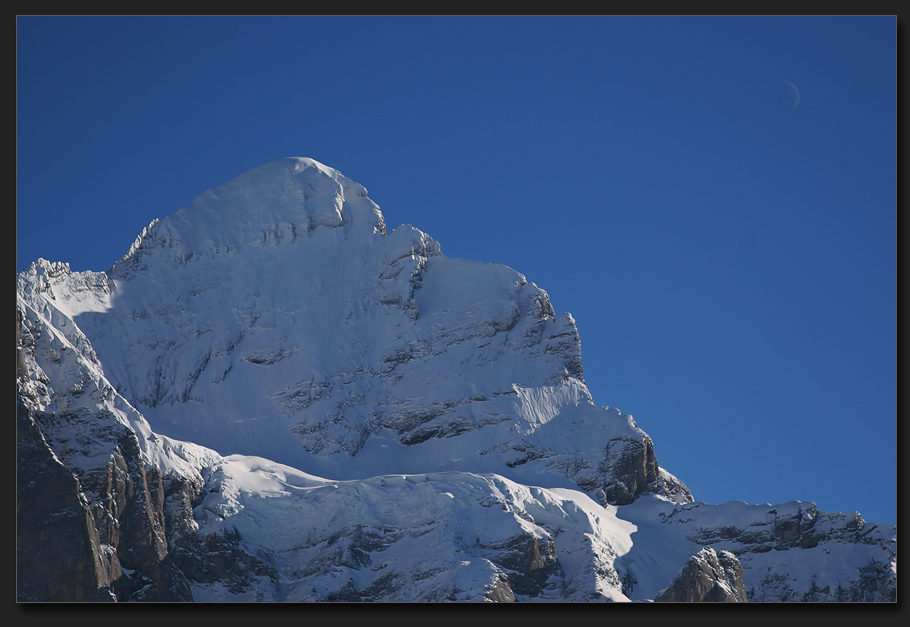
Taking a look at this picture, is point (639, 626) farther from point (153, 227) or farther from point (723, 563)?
point (153, 227)

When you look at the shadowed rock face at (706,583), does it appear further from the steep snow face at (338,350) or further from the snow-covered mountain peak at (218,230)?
the snow-covered mountain peak at (218,230)

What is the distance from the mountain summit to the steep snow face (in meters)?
0.33

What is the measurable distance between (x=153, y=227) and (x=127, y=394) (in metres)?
33.2

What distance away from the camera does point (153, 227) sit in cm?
19188

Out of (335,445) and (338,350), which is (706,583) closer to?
(335,445)

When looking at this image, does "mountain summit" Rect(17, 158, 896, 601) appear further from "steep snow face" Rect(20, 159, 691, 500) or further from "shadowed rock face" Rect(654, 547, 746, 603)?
"shadowed rock face" Rect(654, 547, 746, 603)

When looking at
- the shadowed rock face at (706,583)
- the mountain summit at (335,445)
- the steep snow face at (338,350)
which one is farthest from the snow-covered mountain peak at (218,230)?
the shadowed rock face at (706,583)

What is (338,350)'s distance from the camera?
7146 inches

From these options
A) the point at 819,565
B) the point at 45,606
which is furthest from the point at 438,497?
A: the point at 45,606

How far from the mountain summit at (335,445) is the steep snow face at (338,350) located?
326mm

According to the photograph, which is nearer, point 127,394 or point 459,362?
point 127,394

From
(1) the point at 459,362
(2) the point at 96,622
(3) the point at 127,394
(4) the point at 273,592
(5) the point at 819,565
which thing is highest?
(1) the point at 459,362

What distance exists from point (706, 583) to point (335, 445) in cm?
5724

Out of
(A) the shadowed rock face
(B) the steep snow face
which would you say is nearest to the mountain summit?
(B) the steep snow face
